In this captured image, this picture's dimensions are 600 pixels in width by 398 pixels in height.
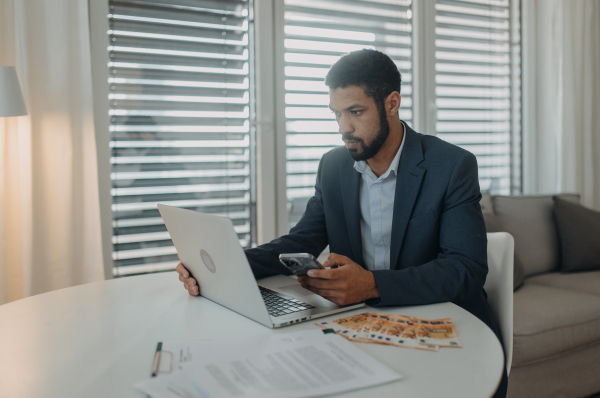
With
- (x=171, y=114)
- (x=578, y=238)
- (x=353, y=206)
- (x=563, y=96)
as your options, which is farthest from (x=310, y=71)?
(x=563, y=96)

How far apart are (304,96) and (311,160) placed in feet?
1.20

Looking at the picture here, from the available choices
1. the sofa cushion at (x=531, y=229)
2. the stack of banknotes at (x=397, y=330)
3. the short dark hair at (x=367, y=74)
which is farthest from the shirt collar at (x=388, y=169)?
the sofa cushion at (x=531, y=229)

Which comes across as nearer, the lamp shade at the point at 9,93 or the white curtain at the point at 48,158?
the lamp shade at the point at 9,93

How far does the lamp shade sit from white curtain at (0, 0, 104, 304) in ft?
0.71

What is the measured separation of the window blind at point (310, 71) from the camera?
266 cm

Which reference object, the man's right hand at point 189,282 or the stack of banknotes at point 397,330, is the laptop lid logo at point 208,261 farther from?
the stack of banknotes at point 397,330

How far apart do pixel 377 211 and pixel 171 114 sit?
1.35 metres

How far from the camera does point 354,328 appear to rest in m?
0.91

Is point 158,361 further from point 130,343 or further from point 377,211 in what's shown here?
point 377,211

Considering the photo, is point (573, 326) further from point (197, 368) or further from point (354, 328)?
point (197, 368)

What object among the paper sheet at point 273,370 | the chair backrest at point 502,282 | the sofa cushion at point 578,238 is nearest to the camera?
the paper sheet at point 273,370

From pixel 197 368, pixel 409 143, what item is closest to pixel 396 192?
pixel 409 143

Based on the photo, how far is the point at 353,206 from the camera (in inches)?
59.8

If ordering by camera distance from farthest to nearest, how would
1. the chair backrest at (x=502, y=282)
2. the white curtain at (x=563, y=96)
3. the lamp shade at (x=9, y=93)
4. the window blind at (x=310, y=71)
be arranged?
the white curtain at (x=563, y=96) < the window blind at (x=310, y=71) < the lamp shade at (x=9, y=93) < the chair backrest at (x=502, y=282)
